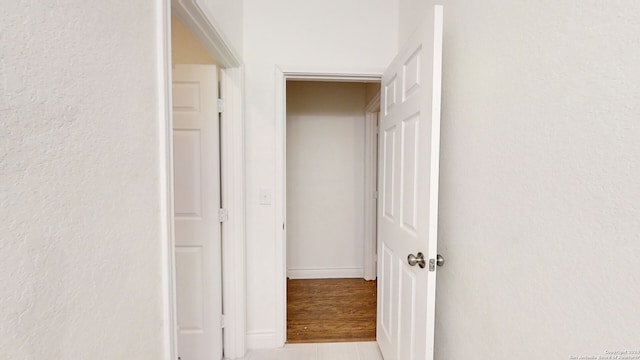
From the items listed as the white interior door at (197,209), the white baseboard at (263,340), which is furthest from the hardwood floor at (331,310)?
the white interior door at (197,209)

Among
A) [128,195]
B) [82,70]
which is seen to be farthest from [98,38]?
[128,195]

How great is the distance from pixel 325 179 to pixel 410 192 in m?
1.92

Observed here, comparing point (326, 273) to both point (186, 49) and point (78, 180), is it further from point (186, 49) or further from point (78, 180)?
point (78, 180)

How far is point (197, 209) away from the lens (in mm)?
1674

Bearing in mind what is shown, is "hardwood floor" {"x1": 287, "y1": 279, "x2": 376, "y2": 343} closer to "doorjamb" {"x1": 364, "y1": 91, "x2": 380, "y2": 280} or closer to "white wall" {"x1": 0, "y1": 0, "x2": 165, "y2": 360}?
"doorjamb" {"x1": 364, "y1": 91, "x2": 380, "y2": 280}

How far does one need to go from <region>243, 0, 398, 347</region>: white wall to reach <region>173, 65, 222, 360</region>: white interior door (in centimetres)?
25

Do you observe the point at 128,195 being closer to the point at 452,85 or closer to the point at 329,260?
the point at 452,85

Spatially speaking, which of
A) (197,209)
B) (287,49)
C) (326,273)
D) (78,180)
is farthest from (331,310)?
(78,180)

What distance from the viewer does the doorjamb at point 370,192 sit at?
302 cm

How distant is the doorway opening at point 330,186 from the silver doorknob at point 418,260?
74.4 inches

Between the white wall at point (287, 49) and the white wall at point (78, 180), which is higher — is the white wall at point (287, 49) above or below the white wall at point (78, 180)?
above

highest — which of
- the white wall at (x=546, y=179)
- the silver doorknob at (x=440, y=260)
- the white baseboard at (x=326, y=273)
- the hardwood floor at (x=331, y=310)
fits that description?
the white wall at (x=546, y=179)

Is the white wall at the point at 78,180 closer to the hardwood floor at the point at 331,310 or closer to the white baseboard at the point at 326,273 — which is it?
the hardwood floor at the point at 331,310

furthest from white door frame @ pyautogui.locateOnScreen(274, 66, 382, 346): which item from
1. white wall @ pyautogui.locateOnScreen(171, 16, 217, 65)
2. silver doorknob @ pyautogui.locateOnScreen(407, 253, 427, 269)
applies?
silver doorknob @ pyautogui.locateOnScreen(407, 253, 427, 269)
